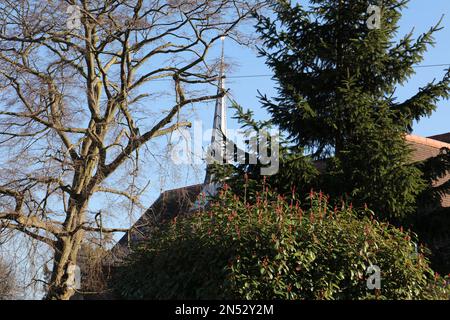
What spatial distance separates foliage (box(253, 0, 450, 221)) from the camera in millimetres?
12602

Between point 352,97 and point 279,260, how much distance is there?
19.5ft

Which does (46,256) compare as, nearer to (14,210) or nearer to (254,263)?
(14,210)

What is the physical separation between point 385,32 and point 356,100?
71.1 inches

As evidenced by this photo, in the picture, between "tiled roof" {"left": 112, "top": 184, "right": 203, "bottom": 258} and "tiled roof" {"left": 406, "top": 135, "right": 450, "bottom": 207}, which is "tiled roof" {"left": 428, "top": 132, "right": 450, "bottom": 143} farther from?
"tiled roof" {"left": 112, "top": 184, "right": 203, "bottom": 258}

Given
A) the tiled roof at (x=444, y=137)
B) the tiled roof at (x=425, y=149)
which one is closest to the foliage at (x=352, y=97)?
the tiled roof at (x=425, y=149)

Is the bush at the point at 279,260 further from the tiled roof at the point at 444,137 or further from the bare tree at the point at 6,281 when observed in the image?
the tiled roof at the point at 444,137

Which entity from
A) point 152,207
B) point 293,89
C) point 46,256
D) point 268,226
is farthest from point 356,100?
point 46,256

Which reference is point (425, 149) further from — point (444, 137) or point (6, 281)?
point (6, 281)

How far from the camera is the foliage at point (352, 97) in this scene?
12.6m

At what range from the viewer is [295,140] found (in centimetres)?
1418

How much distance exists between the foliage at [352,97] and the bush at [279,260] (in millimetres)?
3531

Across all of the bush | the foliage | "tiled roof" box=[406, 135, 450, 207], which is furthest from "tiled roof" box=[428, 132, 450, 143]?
the bush
